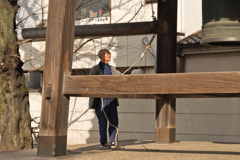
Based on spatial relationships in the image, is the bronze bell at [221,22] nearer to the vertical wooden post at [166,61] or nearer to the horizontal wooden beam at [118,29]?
the horizontal wooden beam at [118,29]

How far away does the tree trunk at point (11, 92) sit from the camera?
6.59m

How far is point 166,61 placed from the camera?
6094 mm

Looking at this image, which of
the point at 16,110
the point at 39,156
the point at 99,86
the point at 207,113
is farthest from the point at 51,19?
the point at 207,113

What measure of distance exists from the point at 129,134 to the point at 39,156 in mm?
5698

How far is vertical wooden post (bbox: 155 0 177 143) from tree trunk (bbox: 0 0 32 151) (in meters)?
2.30

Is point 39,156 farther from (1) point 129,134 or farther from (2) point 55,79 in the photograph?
(1) point 129,134

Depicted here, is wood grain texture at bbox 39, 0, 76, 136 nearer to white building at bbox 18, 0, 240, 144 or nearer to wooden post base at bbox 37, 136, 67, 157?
wooden post base at bbox 37, 136, 67, 157

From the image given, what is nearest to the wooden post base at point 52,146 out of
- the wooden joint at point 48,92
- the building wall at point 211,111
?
the wooden joint at point 48,92

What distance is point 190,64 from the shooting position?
9.53m

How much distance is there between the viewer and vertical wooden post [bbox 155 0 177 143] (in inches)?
240

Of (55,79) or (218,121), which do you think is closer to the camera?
(55,79)

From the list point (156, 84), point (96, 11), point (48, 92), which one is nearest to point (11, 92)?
point (48, 92)

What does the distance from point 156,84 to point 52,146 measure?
1.22 metres

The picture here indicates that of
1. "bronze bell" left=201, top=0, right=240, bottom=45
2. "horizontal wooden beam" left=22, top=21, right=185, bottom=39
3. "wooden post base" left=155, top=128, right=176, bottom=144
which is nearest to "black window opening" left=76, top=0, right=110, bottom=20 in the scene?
"horizontal wooden beam" left=22, top=21, right=185, bottom=39
